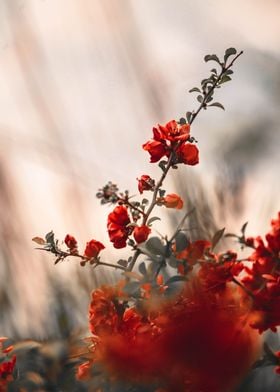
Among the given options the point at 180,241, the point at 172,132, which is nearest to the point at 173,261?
the point at 180,241

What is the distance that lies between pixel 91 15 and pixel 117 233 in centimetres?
41

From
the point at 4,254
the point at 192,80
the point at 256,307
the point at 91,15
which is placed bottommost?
the point at 256,307

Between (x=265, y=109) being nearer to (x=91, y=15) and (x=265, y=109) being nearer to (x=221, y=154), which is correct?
(x=221, y=154)

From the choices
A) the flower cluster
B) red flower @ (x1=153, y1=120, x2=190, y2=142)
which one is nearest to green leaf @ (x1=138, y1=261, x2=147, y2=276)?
the flower cluster

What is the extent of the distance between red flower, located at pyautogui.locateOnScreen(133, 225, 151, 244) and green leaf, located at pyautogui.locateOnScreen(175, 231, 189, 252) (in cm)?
3

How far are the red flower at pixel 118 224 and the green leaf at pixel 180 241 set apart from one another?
0.18ft

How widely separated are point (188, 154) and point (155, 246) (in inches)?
3.6

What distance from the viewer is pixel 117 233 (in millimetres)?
500

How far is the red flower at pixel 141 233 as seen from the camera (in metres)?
0.49

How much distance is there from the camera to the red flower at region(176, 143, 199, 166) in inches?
20.0

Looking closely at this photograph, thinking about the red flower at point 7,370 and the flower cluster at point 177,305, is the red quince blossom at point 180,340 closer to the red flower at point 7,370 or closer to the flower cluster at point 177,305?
the flower cluster at point 177,305

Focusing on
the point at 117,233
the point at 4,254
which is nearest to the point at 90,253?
the point at 117,233

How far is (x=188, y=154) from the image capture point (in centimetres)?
51

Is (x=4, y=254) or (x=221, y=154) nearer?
(x=221, y=154)
